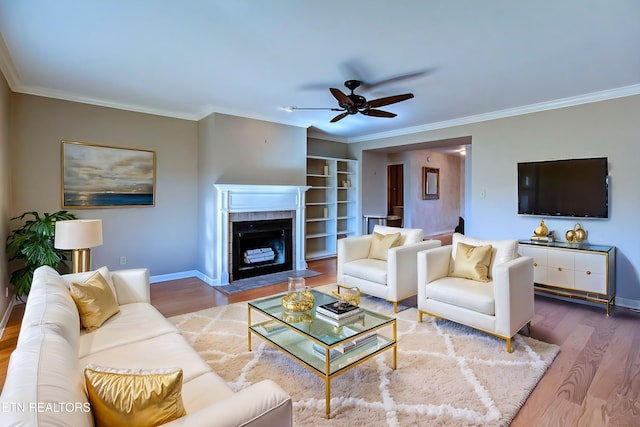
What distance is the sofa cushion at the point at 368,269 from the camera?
12.4ft

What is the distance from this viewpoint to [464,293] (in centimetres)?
298

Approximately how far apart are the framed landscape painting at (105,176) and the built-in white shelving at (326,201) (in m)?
2.96

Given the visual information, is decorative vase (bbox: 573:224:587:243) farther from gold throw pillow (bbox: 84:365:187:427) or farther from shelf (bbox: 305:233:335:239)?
gold throw pillow (bbox: 84:365:187:427)

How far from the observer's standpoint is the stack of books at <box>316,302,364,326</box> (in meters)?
2.42

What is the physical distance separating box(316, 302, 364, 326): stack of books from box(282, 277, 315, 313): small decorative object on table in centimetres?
10

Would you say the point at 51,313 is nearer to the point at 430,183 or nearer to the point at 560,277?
the point at 560,277

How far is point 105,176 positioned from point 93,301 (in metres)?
2.82

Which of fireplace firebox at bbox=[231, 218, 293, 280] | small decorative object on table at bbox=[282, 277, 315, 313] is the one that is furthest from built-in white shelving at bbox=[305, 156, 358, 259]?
small decorative object on table at bbox=[282, 277, 315, 313]

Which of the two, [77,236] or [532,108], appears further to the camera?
[532,108]

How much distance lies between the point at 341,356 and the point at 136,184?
12.9 ft

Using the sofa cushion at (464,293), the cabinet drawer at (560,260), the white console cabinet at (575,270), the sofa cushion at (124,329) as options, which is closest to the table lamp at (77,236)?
the sofa cushion at (124,329)

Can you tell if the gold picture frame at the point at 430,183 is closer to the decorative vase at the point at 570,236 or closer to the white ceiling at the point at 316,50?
the white ceiling at the point at 316,50

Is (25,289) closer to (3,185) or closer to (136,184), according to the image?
(3,185)

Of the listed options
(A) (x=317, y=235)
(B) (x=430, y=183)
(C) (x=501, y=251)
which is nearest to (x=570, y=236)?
(C) (x=501, y=251)
